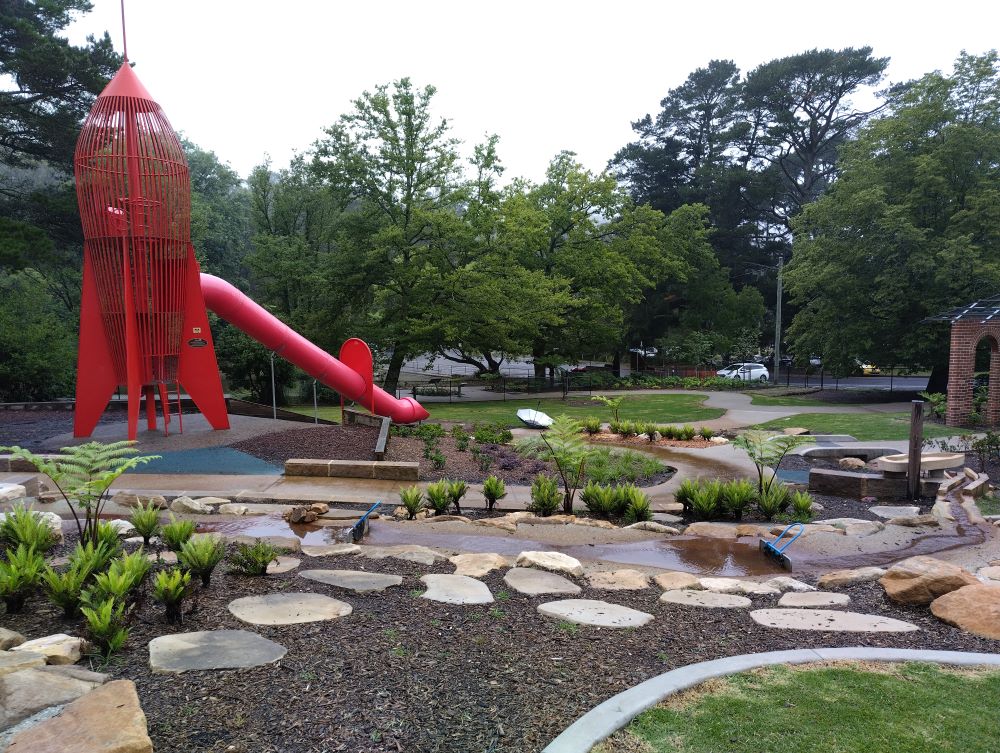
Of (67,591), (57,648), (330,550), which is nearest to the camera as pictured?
(57,648)

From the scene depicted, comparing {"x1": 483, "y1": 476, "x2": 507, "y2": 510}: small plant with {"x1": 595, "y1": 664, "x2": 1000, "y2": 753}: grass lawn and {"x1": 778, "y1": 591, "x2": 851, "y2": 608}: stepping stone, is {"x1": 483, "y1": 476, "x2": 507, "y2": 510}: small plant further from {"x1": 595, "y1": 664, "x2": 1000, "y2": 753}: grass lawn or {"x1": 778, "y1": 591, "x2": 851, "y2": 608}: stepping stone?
{"x1": 595, "y1": 664, "x2": 1000, "y2": 753}: grass lawn

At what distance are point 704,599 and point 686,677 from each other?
1658 millimetres

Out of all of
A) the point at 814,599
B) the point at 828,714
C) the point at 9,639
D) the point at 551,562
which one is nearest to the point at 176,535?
the point at 9,639

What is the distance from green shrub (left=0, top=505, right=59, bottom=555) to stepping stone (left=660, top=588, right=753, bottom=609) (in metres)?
4.46

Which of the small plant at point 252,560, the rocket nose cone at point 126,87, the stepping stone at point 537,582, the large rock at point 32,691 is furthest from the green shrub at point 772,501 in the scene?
the rocket nose cone at point 126,87

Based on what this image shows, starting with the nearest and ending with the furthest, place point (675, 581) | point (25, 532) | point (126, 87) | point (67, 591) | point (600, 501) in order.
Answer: point (67, 591), point (25, 532), point (675, 581), point (600, 501), point (126, 87)

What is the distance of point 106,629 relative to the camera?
10.9ft

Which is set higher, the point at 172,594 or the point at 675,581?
the point at 172,594

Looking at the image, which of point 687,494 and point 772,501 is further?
point 687,494

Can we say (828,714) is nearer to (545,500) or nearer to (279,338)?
(545,500)

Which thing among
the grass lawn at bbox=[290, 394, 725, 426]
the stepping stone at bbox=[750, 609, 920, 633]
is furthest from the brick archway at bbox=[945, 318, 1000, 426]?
the stepping stone at bbox=[750, 609, 920, 633]

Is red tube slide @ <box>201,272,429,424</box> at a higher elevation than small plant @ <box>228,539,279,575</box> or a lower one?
higher

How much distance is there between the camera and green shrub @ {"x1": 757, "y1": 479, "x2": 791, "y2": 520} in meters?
8.13

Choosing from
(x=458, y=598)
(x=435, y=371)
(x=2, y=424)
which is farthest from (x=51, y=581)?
(x=435, y=371)
